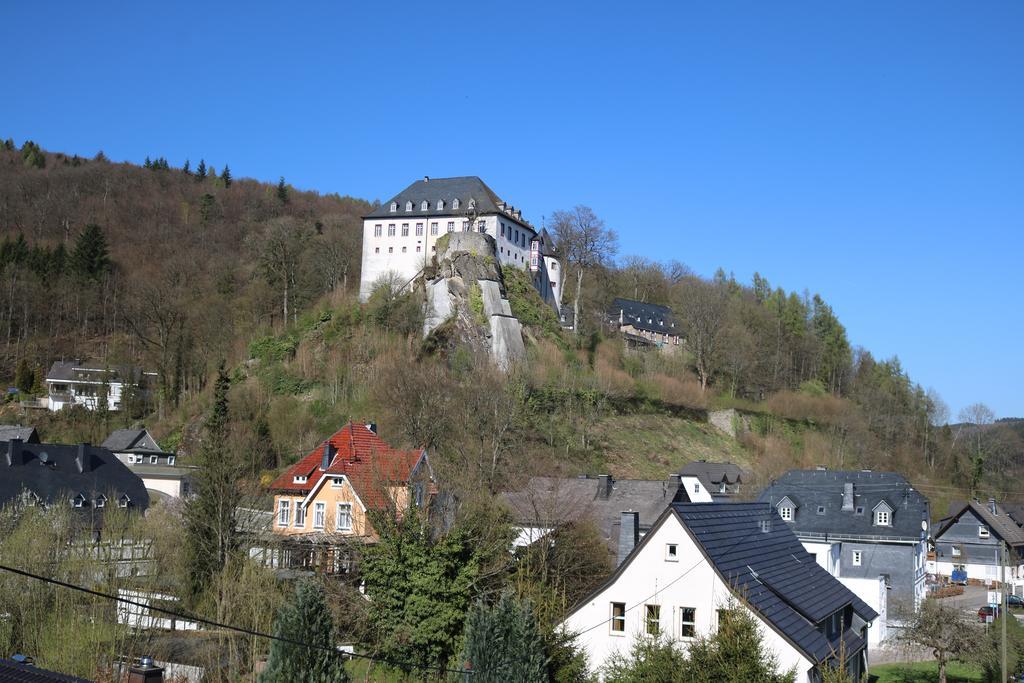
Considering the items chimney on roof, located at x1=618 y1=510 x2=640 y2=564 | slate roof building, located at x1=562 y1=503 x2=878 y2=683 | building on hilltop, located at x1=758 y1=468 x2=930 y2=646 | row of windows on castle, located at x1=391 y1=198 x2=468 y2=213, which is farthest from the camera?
row of windows on castle, located at x1=391 y1=198 x2=468 y2=213

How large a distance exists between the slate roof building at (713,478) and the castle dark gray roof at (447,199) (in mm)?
21026

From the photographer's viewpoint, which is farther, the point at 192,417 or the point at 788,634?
the point at 192,417

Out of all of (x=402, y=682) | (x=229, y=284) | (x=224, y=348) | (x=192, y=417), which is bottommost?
(x=402, y=682)

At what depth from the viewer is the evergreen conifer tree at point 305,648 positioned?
661 inches

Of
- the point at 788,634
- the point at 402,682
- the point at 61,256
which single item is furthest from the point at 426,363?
the point at 61,256

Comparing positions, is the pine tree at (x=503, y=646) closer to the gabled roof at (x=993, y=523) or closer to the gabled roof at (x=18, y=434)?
the gabled roof at (x=18, y=434)

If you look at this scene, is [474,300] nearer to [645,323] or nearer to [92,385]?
[645,323]

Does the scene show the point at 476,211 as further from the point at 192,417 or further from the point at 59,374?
the point at 59,374

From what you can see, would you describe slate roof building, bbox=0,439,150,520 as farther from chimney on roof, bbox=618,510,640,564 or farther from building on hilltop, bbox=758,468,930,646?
building on hilltop, bbox=758,468,930,646

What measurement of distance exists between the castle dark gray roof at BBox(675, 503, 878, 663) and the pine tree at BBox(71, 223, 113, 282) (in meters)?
76.2

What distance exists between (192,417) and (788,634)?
47.7 metres

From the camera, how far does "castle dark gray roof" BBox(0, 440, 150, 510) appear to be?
38.8 m

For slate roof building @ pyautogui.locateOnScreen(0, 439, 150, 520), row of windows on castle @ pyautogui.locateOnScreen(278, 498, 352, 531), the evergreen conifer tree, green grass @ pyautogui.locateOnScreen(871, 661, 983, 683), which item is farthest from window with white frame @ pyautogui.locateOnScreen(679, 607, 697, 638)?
slate roof building @ pyautogui.locateOnScreen(0, 439, 150, 520)

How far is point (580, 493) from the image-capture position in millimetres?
36875
